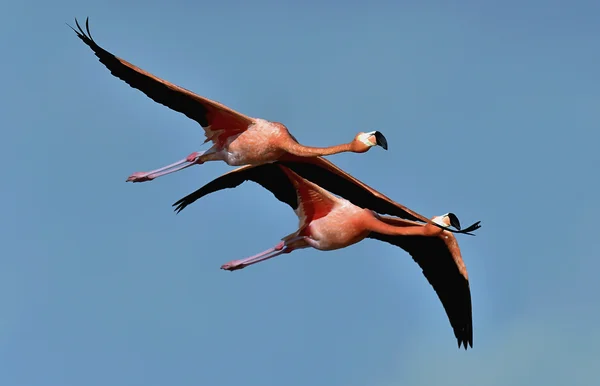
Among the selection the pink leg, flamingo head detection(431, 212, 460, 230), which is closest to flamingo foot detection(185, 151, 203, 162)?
the pink leg

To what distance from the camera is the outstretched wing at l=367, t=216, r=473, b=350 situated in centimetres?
2600

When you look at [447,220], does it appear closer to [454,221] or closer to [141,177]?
[454,221]

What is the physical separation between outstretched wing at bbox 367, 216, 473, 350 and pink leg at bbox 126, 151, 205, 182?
3.17 m

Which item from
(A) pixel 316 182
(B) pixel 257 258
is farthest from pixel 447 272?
(B) pixel 257 258

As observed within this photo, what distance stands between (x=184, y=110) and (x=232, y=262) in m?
3.08

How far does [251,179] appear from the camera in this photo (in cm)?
2669

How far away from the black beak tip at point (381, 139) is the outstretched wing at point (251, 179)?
3.21 metres

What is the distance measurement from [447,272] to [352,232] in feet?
6.87

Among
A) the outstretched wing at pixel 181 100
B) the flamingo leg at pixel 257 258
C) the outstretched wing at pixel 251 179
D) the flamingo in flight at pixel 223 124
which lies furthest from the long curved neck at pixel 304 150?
the flamingo leg at pixel 257 258

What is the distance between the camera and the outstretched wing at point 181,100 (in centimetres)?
2444

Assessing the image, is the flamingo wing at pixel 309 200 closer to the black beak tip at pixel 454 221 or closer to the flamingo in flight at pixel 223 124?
the flamingo in flight at pixel 223 124

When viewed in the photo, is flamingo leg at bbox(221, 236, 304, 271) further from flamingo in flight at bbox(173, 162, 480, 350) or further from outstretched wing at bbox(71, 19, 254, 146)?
outstretched wing at bbox(71, 19, 254, 146)

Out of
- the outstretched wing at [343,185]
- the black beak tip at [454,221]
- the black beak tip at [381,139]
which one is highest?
the outstretched wing at [343,185]

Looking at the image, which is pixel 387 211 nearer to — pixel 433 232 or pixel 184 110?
pixel 433 232
